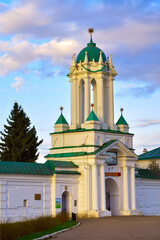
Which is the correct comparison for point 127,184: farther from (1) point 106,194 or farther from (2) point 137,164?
(2) point 137,164

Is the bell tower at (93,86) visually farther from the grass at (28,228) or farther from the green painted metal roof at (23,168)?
the grass at (28,228)

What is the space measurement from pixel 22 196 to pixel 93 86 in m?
17.2

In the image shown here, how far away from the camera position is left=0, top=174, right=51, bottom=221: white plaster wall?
41438 millimetres

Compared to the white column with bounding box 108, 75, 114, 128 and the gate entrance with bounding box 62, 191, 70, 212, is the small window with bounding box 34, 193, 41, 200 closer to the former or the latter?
the gate entrance with bounding box 62, 191, 70, 212

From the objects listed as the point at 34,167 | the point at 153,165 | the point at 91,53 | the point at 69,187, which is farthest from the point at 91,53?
the point at 153,165

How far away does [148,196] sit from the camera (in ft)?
181

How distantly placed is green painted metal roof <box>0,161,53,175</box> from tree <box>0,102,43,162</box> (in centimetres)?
1603

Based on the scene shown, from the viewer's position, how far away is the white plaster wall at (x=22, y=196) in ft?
136

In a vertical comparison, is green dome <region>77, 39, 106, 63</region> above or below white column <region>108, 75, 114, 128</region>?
above

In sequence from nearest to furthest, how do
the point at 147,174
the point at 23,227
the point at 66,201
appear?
1. the point at 23,227
2. the point at 66,201
3. the point at 147,174

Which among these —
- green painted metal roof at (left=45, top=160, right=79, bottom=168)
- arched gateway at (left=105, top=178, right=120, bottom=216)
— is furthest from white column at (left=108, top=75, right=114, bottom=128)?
green painted metal roof at (left=45, top=160, right=79, bottom=168)

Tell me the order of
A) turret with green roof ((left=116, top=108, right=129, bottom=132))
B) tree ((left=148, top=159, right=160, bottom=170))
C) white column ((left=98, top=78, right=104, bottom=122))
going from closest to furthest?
white column ((left=98, top=78, right=104, bottom=122)), turret with green roof ((left=116, top=108, right=129, bottom=132)), tree ((left=148, top=159, right=160, bottom=170))

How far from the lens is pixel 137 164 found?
256 ft

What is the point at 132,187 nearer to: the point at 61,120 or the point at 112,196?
the point at 112,196
